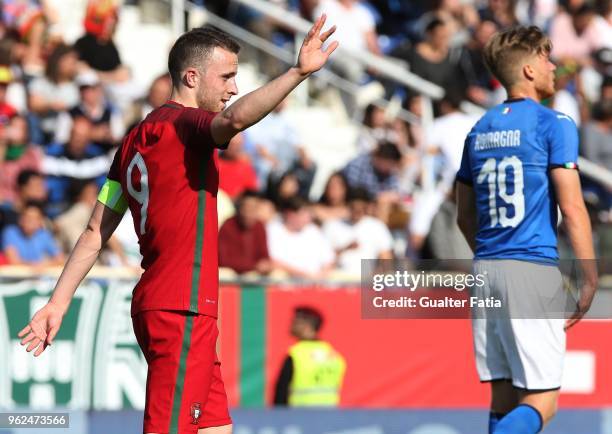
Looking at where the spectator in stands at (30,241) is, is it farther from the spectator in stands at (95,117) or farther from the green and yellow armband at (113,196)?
the green and yellow armband at (113,196)

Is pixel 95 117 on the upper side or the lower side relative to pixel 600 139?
upper

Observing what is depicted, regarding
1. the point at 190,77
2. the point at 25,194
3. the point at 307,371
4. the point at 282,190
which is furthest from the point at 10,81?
the point at 190,77

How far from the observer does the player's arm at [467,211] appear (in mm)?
6797

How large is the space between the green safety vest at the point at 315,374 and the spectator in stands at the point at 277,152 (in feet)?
8.27

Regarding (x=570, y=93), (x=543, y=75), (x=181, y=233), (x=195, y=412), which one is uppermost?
(x=570, y=93)

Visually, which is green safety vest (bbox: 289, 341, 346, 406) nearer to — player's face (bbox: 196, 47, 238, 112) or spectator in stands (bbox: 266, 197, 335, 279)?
spectator in stands (bbox: 266, 197, 335, 279)

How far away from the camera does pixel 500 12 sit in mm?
15172

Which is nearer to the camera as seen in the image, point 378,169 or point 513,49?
point 513,49

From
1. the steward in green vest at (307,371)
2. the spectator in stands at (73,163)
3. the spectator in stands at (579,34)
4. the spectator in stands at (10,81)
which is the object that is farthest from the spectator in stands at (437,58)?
the steward in green vest at (307,371)

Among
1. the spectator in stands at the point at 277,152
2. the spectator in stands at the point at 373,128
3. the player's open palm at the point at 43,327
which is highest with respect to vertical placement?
the spectator in stands at the point at 373,128

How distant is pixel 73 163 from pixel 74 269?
6.24 metres

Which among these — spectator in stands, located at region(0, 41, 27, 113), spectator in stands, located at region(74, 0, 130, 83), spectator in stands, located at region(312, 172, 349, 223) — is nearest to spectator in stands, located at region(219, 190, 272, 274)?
spectator in stands, located at region(312, 172, 349, 223)

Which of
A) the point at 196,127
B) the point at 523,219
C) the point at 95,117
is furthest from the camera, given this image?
the point at 95,117

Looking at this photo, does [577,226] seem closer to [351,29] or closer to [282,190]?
[282,190]
